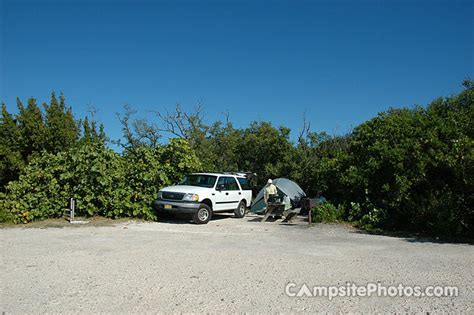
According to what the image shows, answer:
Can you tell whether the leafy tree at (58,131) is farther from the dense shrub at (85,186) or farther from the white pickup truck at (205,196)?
the white pickup truck at (205,196)

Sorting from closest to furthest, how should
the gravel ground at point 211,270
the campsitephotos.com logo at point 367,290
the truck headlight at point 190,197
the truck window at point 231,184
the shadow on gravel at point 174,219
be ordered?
1. the gravel ground at point 211,270
2. the campsitephotos.com logo at point 367,290
3. the truck headlight at point 190,197
4. the shadow on gravel at point 174,219
5. the truck window at point 231,184

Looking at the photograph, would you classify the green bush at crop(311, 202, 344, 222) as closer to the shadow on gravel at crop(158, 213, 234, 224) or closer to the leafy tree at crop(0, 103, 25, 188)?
the shadow on gravel at crop(158, 213, 234, 224)

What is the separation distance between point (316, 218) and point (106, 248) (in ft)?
27.1

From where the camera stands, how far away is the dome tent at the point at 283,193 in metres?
17.7

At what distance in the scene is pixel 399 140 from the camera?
13.2 metres

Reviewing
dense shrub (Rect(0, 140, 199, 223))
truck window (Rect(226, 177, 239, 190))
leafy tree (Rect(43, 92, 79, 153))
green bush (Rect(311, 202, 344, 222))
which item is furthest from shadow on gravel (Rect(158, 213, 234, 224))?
leafy tree (Rect(43, 92, 79, 153))

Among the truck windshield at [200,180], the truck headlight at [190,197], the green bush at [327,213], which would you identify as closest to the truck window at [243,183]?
the truck windshield at [200,180]

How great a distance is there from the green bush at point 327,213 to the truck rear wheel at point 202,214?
405 centimetres

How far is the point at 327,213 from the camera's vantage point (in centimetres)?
1437

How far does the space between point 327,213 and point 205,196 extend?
4660mm

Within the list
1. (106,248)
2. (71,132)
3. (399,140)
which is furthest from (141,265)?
(71,132)

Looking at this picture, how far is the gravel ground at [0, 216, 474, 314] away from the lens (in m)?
5.02

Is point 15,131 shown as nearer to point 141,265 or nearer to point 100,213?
point 100,213

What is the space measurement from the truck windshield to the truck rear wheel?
3.42 feet
